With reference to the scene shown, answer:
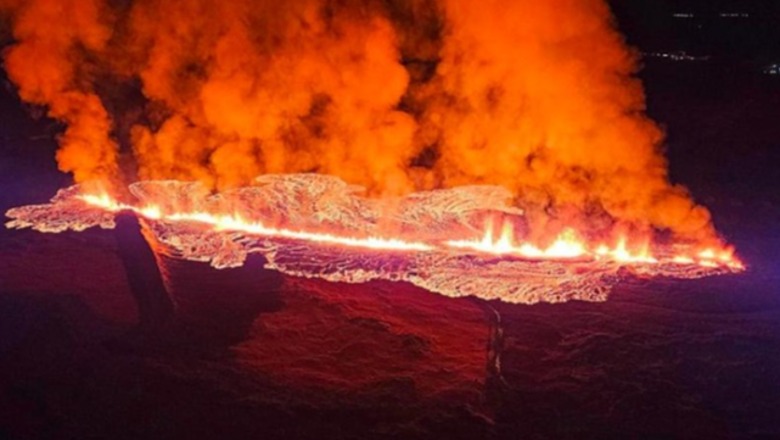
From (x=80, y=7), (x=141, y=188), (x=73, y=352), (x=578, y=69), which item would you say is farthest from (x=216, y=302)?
(x=80, y=7)

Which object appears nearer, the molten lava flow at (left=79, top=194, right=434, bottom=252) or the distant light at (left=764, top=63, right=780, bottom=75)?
the molten lava flow at (left=79, top=194, right=434, bottom=252)

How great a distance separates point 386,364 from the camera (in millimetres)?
6496

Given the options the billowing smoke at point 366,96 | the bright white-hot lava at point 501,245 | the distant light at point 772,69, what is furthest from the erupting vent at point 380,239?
the distant light at point 772,69

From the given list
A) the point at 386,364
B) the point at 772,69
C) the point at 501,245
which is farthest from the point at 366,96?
the point at 772,69

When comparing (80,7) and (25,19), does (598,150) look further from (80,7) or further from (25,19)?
(25,19)

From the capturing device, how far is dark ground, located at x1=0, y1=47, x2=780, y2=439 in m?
5.54

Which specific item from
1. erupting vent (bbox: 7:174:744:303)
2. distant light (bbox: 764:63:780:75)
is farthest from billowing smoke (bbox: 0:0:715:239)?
distant light (bbox: 764:63:780:75)

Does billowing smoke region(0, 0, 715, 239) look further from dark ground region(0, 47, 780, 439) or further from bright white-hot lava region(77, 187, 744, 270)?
dark ground region(0, 47, 780, 439)

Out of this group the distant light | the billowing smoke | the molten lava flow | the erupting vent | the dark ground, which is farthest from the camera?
the distant light

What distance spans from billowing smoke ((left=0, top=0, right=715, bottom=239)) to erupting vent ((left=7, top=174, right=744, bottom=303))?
0.48m

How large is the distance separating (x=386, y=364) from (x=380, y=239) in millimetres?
4013

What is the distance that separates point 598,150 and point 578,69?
4.03 ft

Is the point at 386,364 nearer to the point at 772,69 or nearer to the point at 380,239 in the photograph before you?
the point at 380,239

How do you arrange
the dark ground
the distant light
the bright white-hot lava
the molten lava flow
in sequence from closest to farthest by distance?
the dark ground < the bright white-hot lava < the molten lava flow < the distant light
